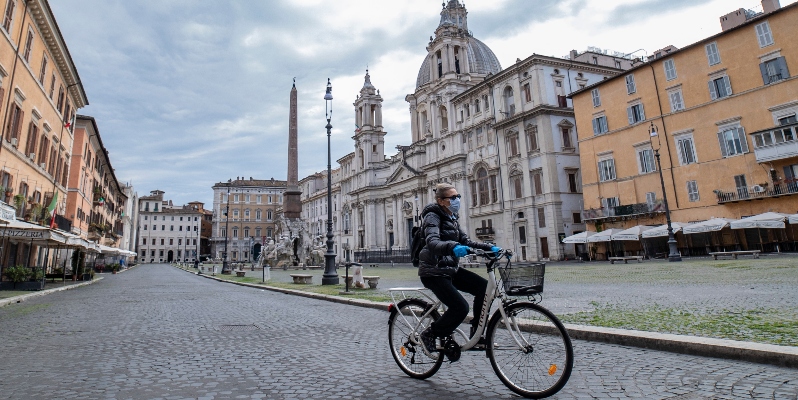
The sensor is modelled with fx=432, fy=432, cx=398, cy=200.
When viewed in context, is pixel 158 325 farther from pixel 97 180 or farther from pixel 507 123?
pixel 97 180

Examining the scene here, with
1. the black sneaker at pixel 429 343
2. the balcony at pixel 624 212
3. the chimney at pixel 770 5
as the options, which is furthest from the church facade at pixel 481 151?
the black sneaker at pixel 429 343

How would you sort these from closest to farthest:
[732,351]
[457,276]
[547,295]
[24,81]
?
[457,276] < [732,351] < [547,295] < [24,81]

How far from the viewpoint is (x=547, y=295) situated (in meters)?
10.2

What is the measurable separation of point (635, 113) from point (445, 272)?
34.9 meters

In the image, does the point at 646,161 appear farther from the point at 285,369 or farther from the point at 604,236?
the point at 285,369

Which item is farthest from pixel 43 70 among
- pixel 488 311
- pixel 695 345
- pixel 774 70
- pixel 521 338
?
pixel 774 70

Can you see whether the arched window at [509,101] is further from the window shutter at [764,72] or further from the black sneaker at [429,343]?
the black sneaker at [429,343]

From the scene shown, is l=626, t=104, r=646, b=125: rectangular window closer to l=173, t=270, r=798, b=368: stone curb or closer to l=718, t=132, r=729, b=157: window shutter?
l=718, t=132, r=729, b=157: window shutter

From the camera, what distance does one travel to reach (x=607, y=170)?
34.7 m

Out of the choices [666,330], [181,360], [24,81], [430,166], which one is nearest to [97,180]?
[24,81]

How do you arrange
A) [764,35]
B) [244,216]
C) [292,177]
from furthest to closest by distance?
[244,216] → [292,177] → [764,35]

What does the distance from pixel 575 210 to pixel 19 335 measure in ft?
123

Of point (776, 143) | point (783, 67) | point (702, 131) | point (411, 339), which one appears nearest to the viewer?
point (411, 339)

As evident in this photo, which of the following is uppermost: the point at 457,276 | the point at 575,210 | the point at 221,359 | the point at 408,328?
the point at 575,210
